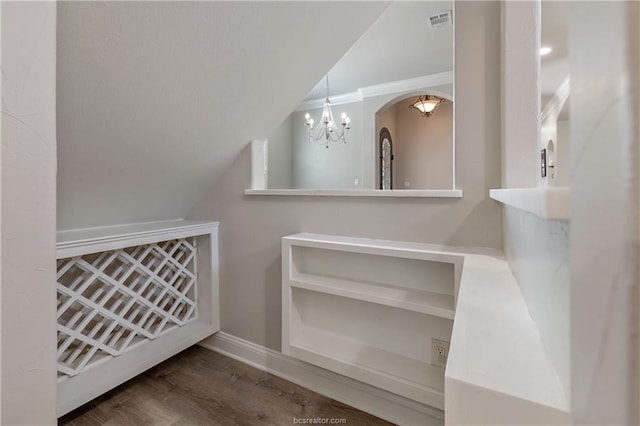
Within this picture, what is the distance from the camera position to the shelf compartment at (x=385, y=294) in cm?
119

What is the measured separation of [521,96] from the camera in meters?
1.03

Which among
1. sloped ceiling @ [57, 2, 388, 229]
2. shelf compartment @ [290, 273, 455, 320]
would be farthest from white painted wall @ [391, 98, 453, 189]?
shelf compartment @ [290, 273, 455, 320]

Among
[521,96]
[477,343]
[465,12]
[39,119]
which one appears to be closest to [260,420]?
[477,343]

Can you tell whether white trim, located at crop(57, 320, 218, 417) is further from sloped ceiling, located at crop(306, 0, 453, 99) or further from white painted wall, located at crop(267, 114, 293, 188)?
white painted wall, located at crop(267, 114, 293, 188)

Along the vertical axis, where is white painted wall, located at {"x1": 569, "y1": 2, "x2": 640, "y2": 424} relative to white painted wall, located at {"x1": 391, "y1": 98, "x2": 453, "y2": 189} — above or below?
below

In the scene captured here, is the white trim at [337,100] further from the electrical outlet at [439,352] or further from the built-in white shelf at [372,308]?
the electrical outlet at [439,352]

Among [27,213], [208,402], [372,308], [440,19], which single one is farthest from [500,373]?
[440,19]

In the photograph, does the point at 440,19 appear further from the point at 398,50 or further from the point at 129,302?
the point at 129,302

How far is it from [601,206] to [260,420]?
5.39 feet

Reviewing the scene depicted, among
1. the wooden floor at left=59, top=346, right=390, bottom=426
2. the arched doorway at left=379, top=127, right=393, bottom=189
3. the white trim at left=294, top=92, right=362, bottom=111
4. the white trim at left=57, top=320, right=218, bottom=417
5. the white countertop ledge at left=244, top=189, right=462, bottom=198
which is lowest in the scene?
the wooden floor at left=59, top=346, right=390, bottom=426

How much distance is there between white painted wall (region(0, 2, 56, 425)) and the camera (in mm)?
596

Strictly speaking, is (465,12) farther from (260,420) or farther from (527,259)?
(260,420)

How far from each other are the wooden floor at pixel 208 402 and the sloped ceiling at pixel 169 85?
949 mm

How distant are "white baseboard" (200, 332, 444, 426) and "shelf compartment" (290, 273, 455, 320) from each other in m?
0.51
